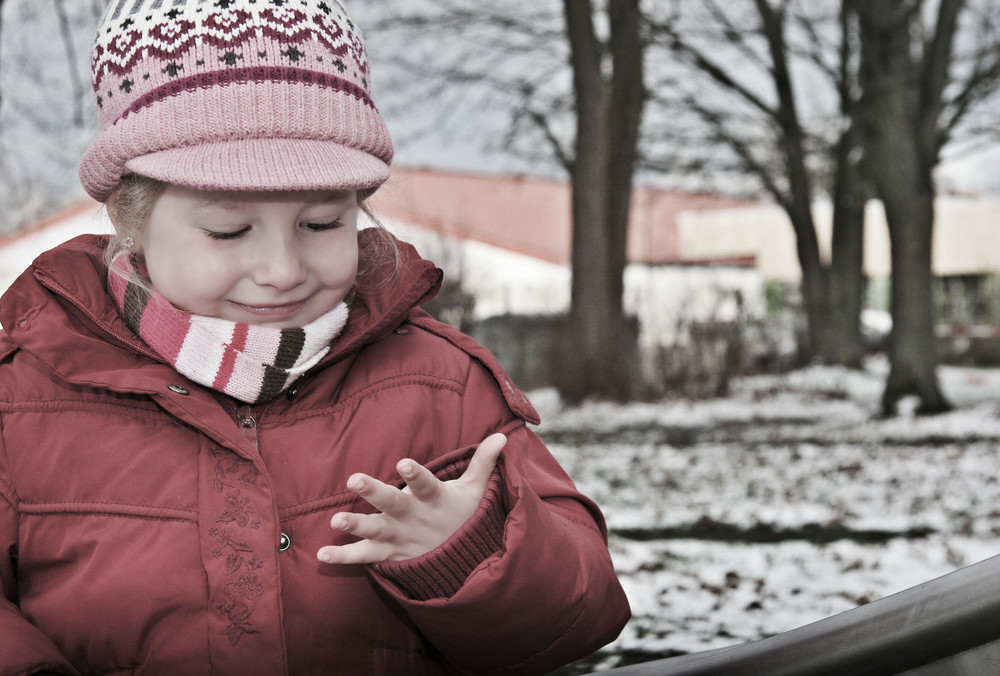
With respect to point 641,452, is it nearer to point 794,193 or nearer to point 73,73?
point 73,73

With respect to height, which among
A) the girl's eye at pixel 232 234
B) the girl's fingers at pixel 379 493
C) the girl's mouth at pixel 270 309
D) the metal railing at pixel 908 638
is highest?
the girl's eye at pixel 232 234

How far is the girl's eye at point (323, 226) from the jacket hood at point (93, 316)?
6.7 inches

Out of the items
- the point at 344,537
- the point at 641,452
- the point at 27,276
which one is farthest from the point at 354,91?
the point at 641,452

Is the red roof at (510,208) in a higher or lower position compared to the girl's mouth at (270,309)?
higher

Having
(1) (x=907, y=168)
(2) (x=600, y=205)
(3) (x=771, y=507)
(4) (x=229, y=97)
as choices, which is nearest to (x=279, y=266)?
(4) (x=229, y=97)

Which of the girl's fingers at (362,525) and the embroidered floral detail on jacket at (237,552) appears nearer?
the girl's fingers at (362,525)

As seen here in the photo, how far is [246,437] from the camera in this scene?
5.08 feet

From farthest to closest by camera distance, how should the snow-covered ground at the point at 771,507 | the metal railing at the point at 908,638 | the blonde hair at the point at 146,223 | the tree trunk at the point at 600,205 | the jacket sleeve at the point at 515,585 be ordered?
the tree trunk at the point at 600,205 < the snow-covered ground at the point at 771,507 < the blonde hair at the point at 146,223 < the jacket sleeve at the point at 515,585 < the metal railing at the point at 908,638

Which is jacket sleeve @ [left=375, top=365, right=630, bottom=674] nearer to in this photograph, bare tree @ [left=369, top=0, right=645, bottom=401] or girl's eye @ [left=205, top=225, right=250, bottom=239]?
girl's eye @ [left=205, top=225, right=250, bottom=239]

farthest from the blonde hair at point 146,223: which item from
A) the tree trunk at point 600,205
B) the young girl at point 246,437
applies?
the tree trunk at point 600,205

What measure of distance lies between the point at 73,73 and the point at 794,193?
1346cm

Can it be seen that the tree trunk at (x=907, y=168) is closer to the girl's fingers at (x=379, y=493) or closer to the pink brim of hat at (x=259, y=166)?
the pink brim of hat at (x=259, y=166)

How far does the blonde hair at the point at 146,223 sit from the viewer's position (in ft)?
5.29

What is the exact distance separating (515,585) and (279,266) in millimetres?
Result: 597
